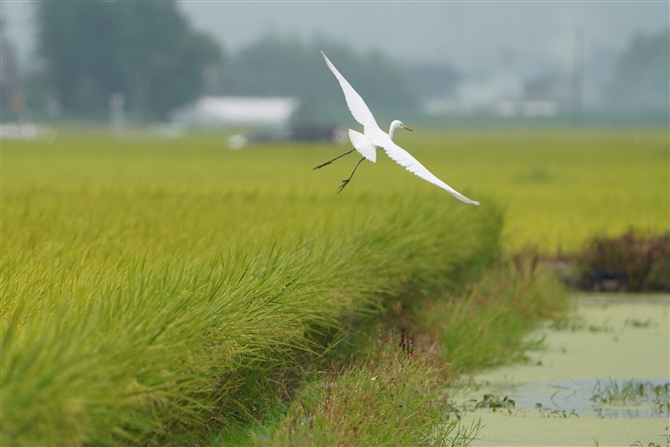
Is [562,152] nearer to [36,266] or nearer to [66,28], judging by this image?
[36,266]

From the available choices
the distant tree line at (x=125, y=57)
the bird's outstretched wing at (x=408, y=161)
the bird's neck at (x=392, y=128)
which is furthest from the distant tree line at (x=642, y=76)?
the bird's outstretched wing at (x=408, y=161)

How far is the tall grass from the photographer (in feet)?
11.6

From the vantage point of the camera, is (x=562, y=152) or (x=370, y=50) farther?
(x=370, y=50)

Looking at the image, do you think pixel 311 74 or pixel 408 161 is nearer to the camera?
pixel 408 161

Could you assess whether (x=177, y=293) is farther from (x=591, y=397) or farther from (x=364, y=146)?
(x=591, y=397)

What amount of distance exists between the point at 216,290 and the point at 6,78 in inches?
3608

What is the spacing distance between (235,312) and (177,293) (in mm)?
488

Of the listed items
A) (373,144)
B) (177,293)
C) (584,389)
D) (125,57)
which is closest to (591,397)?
(584,389)

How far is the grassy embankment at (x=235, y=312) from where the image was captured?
3.68 metres

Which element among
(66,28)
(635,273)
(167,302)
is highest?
(66,28)

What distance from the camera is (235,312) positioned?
4.91 meters

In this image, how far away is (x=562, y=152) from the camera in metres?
38.7

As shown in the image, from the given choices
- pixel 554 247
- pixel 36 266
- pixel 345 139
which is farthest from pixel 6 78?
pixel 36 266

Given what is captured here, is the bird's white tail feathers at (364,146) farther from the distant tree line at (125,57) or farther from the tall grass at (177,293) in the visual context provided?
the distant tree line at (125,57)
